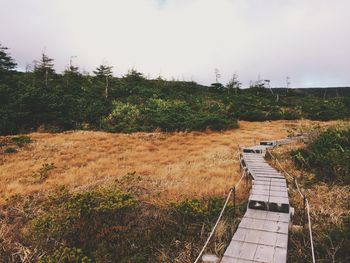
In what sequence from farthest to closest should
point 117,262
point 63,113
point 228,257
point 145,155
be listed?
point 63,113, point 145,155, point 117,262, point 228,257

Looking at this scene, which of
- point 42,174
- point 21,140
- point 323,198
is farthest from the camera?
point 21,140

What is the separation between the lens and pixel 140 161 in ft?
46.8

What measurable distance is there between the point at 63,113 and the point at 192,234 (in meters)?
21.8

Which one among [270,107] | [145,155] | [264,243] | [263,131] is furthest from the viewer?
[270,107]

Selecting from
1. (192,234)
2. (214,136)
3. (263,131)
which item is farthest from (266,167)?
(263,131)

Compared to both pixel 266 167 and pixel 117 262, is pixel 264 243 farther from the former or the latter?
pixel 266 167

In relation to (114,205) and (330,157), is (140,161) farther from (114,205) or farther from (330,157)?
(330,157)

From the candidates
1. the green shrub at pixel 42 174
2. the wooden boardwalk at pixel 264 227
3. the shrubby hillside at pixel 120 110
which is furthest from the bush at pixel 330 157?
the shrubby hillside at pixel 120 110

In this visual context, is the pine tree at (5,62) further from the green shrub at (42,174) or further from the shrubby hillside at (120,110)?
the green shrub at (42,174)

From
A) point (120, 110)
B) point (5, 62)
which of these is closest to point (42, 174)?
point (120, 110)

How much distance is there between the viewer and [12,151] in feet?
52.8

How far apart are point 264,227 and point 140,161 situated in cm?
905

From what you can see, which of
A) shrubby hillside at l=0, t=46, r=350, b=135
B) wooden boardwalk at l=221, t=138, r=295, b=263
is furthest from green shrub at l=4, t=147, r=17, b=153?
wooden boardwalk at l=221, t=138, r=295, b=263

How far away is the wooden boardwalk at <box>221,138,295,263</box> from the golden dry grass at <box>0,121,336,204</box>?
4.73ft
